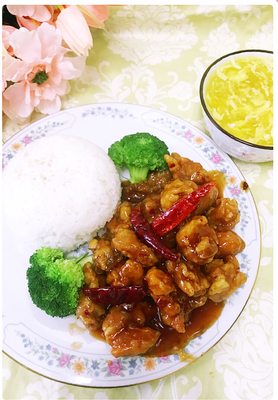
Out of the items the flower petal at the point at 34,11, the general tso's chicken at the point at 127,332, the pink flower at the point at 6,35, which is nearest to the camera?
the general tso's chicken at the point at 127,332

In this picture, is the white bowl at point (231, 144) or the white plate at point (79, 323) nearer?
the white plate at point (79, 323)

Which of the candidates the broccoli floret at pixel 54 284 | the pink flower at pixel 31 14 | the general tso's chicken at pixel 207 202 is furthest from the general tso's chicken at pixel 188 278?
the pink flower at pixel 31 14

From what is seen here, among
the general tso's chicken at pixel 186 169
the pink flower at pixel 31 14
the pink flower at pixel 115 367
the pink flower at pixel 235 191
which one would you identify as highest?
the pink flower at pixel 31 14

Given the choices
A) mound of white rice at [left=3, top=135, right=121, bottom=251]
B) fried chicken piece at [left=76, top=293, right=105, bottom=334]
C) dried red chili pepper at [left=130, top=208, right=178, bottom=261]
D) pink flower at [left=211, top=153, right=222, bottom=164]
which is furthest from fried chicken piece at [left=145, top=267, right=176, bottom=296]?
pink flower at [left=211, top=153, right=222, bottom=164]

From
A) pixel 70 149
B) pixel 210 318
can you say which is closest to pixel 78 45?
pixel 70 149

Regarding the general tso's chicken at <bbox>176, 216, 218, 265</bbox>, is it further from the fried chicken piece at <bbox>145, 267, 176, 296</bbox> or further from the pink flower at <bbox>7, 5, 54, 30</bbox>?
the pink flower at <bbox>7, 5, 54, 30</bbox>

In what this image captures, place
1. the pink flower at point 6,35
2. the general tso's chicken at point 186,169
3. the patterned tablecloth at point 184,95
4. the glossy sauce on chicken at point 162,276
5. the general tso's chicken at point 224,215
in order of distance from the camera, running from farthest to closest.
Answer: the pink flower at point 6,35 < the general tso's chicken at point 186,169 < the general tso's chicken at point 224,215 < the patterned tablecloth at point 184,95 < the glossy sauce on chicken at point 162,276

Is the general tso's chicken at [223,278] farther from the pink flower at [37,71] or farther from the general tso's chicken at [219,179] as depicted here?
the pink flower at [37,71]

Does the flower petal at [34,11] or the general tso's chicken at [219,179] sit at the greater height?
the flower petal at [34,11]
